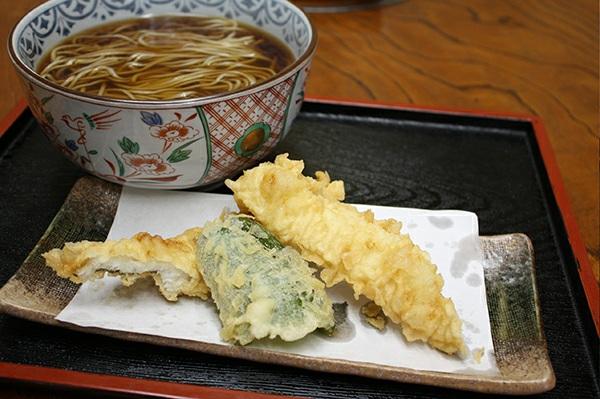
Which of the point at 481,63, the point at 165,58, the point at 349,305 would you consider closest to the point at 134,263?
the point at 349,305

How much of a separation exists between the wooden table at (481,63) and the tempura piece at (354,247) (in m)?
0.72

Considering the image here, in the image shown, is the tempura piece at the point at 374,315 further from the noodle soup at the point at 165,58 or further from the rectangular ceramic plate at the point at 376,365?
the noodle soup at the point at 165,58

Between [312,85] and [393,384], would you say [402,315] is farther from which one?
[312,85]

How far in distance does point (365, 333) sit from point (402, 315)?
87 millimetres

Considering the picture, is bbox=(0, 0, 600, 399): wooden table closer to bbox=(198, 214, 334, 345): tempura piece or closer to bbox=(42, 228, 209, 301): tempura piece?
bbox=(198, 214, 334, 345): tempura piece

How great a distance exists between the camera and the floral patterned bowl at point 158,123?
1.43 metres

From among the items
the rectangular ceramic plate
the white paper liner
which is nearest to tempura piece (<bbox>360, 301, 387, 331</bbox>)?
the white paper liner

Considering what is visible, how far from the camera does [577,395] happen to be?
48.1 inches

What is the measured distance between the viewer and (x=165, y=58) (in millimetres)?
1818

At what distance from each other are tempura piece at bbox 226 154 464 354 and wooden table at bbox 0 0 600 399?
719 mm

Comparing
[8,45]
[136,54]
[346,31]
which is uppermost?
[8,45]

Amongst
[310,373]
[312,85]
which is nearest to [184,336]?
[310,373]

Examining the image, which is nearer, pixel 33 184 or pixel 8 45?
pixel 8 45

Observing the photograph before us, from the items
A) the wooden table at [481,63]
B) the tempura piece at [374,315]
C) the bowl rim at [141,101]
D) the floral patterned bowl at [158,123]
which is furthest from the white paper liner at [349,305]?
the wooden table at [481,63]
